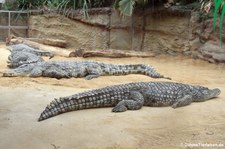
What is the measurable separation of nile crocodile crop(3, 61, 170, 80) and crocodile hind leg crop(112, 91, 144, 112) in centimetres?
221

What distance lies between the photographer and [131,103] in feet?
12.0

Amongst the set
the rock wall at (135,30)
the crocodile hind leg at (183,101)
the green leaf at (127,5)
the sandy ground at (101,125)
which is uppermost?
the green leaf at (127,5)

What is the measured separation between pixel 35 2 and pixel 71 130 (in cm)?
974

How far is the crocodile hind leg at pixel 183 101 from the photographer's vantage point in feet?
12.4

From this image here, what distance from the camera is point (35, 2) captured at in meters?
12.0

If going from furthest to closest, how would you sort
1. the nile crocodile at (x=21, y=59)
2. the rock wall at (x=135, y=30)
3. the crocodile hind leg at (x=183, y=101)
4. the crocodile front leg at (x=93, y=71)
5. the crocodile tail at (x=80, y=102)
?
1. the rock wall at (x=135, y=30)
2. the nile crocodile at (x=21, y=59)
3. the crocodile front leg at (x=93, y=71)
4. the crocodile hind leg at (x=183, y=101)
5. the crocodile tail at (x=80, y=102)

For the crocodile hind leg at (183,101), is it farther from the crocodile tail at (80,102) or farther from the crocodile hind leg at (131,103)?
the crocodile tail at (80,102)

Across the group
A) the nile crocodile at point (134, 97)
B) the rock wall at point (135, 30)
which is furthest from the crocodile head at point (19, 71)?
the rock wall at point (135, 30)

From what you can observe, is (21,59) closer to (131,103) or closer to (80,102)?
(80,102)

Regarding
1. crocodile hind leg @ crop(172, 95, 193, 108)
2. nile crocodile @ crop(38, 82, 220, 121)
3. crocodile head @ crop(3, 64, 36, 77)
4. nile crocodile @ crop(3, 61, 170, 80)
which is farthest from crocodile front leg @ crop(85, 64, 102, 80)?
crocodile hind leg @ crop(172, 95, 193, 108)

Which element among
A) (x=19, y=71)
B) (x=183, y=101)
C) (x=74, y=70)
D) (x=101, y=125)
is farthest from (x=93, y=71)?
(x=101, y=125)

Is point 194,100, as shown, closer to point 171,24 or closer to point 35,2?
point 171,24

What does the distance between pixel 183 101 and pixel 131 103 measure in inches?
22.5

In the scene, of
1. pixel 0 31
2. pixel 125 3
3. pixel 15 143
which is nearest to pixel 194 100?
pixel 15 143
